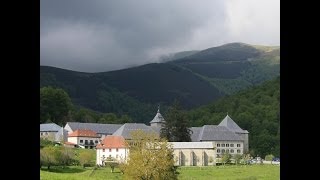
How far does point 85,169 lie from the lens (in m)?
8.90

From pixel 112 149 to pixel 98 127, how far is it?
1265mm

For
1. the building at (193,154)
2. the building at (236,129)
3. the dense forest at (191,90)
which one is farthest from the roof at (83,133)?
the building at (236,129)

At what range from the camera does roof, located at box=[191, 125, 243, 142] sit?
1027 cm

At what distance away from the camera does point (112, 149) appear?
9.99 m

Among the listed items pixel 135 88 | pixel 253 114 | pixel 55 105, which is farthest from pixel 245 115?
pixel 55 105

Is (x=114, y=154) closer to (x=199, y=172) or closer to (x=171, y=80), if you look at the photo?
(x=199, y=172)

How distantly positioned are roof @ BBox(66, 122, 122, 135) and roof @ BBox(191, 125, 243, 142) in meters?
1.67

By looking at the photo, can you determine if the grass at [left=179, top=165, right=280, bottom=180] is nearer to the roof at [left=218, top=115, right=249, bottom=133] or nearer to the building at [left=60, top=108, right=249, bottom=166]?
the building at [left=60, top=108, right=249, bottom=166]

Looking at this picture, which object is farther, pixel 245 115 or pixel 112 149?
pixel 245 115

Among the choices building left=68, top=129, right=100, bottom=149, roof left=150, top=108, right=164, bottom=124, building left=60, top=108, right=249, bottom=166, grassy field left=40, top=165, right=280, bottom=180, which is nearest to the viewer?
grassy field left=40, top=165, right=280, bottom=180

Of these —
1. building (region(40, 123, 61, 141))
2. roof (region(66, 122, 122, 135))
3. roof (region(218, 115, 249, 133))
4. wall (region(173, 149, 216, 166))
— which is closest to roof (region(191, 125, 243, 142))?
roof (region(218, 115, 249, 133))
